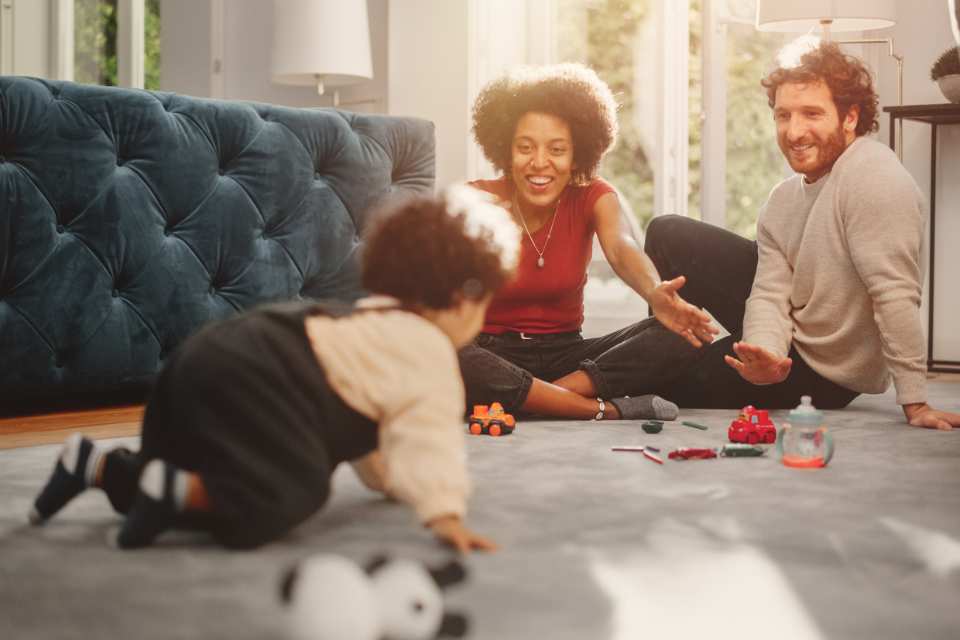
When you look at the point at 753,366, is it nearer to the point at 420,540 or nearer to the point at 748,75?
the point at 420,540

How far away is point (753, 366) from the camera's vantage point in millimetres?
2035

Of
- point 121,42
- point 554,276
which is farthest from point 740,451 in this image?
point 121,42

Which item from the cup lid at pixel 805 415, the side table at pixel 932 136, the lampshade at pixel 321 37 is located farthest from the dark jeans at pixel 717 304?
the lampshade at pixel 321 37

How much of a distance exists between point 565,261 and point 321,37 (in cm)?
183

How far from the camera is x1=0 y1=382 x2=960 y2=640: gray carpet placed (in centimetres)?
88

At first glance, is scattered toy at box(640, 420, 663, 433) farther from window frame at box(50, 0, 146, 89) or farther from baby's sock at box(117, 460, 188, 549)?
window frame at box(50, 0, 146, 89)

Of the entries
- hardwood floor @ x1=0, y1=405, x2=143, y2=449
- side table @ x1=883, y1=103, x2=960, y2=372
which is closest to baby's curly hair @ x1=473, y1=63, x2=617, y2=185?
hardwood floor @ x1=0, y1=405, x2=143, y2=449

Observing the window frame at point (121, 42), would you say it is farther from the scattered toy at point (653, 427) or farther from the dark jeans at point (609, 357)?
the scattered toy at point (653, 427)

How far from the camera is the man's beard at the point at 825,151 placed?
208cm

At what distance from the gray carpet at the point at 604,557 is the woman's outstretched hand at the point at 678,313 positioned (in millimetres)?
318

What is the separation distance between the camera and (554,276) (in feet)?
6.97

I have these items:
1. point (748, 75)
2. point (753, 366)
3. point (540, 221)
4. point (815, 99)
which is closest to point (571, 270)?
point (540, 221)

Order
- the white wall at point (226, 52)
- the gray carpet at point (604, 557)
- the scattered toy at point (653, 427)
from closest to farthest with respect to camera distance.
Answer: the gray carpet at point (604, 557) → the scattered toy at point (653, 427) → the white wall at point (226, 52)

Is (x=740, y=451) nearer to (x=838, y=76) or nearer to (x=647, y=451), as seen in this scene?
(x=647, y=451)
